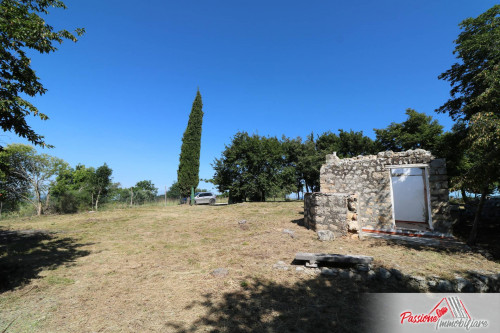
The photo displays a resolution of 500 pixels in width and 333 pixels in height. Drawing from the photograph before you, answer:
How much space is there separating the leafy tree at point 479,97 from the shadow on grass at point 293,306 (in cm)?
437

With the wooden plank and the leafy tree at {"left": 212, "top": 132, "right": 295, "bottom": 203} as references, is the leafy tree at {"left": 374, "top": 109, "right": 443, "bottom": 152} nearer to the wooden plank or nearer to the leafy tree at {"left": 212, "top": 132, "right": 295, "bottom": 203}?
the leafy tree at {"left": 212, "top": 132, "right": 295, "bottom": 203}

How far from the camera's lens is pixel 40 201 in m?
15.2

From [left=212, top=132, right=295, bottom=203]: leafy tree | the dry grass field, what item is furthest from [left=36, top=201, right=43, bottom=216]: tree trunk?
[left=212, top=132, right=295, bottom=203]: leafy tree

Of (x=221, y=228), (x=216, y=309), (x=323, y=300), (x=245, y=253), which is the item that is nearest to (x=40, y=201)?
(x=221, y=228)

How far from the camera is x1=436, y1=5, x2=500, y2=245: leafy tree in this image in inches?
206

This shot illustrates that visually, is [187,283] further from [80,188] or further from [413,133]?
[413,133]

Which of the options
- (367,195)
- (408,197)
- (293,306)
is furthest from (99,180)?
(408,197)

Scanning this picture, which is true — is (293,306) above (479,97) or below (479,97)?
below

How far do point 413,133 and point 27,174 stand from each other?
32.5 m

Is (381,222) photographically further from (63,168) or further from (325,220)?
(63,168)

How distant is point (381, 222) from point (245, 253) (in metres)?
6.46

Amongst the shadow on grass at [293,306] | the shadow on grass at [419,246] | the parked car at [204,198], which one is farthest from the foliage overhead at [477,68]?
the parked car at [204,198]

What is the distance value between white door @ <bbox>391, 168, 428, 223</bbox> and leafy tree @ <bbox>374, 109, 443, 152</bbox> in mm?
8576

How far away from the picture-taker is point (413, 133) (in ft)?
61.8
